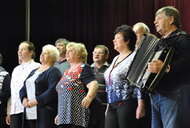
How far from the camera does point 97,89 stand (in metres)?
3.48

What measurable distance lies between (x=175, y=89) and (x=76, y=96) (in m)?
1.07

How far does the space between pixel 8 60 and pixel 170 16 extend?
14.1 ft

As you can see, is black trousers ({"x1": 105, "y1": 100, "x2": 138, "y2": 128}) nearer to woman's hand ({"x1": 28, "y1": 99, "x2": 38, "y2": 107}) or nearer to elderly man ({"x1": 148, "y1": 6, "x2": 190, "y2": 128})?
elderly man ({"x1": 148, "y1": 6, "x2": 190, "y2": 128})

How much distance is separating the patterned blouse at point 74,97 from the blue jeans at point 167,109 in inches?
32.7

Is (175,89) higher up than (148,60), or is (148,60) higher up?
(148,60)

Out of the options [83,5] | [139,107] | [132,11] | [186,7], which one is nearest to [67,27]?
[83,5]

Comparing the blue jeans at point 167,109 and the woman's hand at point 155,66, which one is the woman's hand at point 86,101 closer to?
the blue jeans at point 167,109

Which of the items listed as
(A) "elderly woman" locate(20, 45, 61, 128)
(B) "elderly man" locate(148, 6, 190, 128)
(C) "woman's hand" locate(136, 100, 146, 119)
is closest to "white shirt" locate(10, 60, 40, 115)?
(A) "elderly woman" locate(20, 45, 61, 128)

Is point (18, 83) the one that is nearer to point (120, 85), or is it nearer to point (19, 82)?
point (19, 82)

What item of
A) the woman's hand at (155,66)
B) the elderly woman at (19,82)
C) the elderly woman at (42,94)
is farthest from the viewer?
the elderly woman at (19,82)

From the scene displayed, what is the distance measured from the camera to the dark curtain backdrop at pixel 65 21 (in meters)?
5.89

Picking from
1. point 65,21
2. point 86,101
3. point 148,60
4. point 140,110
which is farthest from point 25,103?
point 65,21

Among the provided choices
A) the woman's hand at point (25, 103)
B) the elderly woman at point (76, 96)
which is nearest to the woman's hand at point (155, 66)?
the elderly woman at point (76, 96)

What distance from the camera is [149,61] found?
272 centimetres
